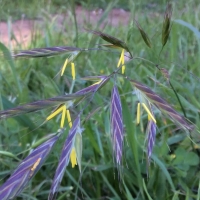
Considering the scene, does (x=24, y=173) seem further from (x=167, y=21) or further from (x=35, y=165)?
(x=167, y=21)

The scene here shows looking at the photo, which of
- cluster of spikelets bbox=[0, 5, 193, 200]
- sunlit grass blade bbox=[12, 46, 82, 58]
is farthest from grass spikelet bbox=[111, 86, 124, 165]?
sunlit grass blade bbox=[12, 46, 82, 58]

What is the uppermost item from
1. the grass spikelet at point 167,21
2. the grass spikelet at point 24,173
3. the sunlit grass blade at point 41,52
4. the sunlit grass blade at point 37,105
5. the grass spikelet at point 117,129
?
the grass spikelet at point 167,21

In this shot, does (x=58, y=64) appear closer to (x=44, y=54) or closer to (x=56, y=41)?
(x=56, y=41)

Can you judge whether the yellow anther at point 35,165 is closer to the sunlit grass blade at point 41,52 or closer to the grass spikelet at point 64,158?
the grass spikelet at point 64,158

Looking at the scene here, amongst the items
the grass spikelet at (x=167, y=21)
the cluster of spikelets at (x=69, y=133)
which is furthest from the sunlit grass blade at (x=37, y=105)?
the grass spikelet at (x=167, y=21)

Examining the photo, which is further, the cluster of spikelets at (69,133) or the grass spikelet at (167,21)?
the grass spikelet at (167,21)

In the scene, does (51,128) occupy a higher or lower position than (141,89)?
lower

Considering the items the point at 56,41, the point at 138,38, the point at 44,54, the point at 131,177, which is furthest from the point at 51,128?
the point at 138,38
